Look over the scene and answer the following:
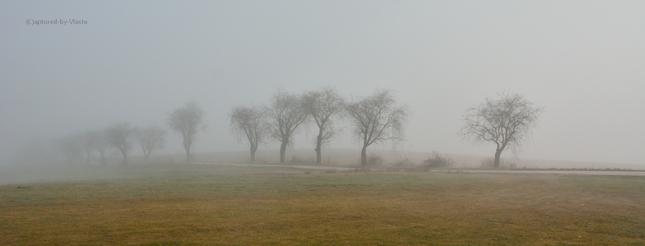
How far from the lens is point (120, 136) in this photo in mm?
74375

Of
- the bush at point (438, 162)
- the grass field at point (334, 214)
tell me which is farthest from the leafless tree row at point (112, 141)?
the grass field at point (334, 214)

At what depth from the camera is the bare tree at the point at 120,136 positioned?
74.0 m

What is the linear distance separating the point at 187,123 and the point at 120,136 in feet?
46.3

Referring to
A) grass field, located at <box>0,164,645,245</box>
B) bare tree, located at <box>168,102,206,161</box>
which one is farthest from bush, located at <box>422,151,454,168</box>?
bare tree, located at <box>168,102,206,161</box>

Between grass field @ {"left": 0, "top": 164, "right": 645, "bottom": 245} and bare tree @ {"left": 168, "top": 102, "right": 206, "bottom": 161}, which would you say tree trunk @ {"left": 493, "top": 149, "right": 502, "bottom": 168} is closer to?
grass field @ {"left": 0, "top": 164, "right": 645, "bottom": 245}

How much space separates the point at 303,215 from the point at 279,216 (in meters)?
0.72

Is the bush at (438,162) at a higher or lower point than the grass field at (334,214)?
higher

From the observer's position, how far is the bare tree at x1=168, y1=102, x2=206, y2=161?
239ft

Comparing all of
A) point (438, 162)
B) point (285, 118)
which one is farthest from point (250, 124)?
point (438, 162)

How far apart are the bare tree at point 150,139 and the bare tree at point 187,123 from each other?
41.7ft

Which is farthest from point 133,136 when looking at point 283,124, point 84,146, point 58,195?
point 58,195

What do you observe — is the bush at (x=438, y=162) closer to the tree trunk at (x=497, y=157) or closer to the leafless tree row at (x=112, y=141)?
the tree trunk at (x=497, y=157)

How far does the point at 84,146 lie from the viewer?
93.4 meters

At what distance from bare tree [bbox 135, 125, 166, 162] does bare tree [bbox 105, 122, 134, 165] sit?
13.0 feet
